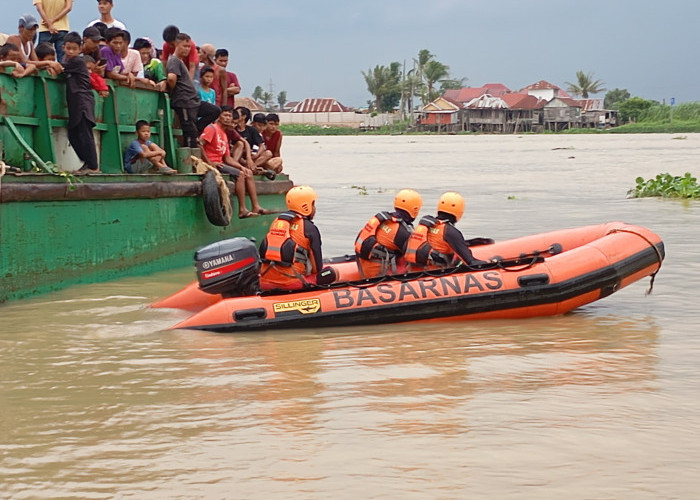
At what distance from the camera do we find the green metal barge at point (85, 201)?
29.5 ft

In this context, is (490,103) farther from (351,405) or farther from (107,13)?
(351,405)

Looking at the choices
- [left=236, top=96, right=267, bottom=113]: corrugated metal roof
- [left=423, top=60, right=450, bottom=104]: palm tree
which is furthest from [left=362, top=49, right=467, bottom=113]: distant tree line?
[left=236, top=96, right=267, bottom=113]: corrugated metal roof

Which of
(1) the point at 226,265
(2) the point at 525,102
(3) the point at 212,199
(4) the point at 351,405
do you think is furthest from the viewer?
(2) the point at 525,102

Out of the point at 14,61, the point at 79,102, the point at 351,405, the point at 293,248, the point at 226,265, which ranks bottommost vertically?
the point at 351,405

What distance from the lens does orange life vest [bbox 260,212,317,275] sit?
8.26m

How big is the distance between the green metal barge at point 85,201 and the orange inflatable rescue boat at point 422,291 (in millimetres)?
1729

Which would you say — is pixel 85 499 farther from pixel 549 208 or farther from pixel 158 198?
pixel 549 208

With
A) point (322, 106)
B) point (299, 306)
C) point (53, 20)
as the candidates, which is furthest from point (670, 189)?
point (322, 106)

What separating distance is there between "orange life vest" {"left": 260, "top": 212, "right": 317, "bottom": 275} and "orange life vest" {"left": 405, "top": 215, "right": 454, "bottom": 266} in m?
0.91

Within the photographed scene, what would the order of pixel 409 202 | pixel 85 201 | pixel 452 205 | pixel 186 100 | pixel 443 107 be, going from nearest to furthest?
pixel 452 205 → pixel 409 202 → pixel 85 201 → pixel 186 100 → pixel 443 107

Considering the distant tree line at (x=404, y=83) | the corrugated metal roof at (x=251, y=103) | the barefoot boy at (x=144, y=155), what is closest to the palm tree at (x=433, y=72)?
the distant tree line at (x=404, y=83)

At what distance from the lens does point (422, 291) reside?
8.07m

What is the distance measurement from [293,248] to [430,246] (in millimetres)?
1197

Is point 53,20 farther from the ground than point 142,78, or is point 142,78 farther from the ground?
point 53,20
